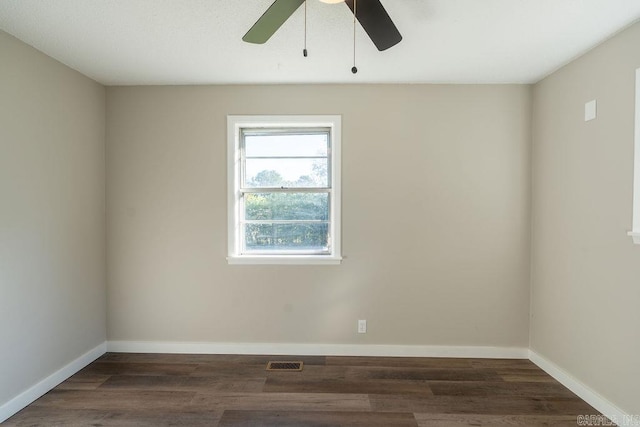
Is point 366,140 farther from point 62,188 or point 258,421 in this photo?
point 62,188

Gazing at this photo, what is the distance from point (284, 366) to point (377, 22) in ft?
8.65

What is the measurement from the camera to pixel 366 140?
2.91 meters

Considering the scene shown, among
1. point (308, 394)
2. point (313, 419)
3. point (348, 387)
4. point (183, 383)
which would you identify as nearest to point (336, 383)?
point (348, 387)

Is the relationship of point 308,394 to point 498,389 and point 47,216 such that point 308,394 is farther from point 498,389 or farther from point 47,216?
point 47,216

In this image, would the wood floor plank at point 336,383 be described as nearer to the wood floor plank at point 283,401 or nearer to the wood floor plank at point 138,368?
the wood floor plank at point 283,401

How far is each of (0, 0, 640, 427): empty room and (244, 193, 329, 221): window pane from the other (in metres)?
0.02

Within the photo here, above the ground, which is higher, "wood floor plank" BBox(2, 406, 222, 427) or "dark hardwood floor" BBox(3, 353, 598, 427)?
"dark hardwood floor" BBox(3, 353, 598, 427)

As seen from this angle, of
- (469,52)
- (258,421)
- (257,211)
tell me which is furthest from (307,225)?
(469,52)

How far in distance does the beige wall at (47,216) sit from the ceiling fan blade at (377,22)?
233 cm

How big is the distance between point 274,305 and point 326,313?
50 centimetres

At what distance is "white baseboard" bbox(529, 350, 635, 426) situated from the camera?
2029 millimetres

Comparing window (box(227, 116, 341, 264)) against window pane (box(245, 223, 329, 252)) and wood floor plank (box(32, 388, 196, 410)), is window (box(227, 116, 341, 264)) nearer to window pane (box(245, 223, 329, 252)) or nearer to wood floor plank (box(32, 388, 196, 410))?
window pane (box(245, 223, 329, 252))

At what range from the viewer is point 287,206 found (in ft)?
10.1

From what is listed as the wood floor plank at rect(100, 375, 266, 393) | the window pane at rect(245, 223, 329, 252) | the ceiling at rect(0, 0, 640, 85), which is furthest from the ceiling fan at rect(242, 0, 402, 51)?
the wood floor plank at rect(100, 375, 266, 393)
